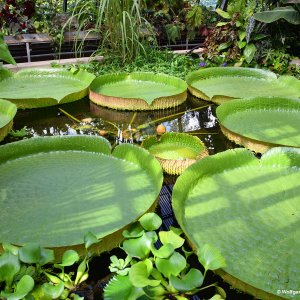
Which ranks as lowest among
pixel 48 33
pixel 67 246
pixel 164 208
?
pixel 164 208

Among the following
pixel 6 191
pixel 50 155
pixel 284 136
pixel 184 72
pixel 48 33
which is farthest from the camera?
pixel 48 33

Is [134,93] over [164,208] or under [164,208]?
over

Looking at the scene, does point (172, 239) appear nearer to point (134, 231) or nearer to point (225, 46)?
point (134, 231)

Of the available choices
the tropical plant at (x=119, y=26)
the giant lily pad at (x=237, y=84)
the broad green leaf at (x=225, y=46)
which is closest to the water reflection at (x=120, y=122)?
the giant lily pad at (x=237, y=84)

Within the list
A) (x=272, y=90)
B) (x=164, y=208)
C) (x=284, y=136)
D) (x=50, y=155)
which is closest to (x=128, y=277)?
(x=164, y=208)

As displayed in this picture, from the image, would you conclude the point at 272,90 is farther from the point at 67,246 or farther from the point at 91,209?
the point at 67,246

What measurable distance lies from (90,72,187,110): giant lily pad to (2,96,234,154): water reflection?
81 millimetres

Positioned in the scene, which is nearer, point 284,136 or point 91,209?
point 91,209

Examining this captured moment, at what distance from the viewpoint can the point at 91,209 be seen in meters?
1.89

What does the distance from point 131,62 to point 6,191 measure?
3073 millimetres

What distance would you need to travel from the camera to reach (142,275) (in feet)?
3.99

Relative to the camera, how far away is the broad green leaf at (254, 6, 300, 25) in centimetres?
458

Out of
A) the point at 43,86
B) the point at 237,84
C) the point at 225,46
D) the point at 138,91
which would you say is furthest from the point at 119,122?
the point at 225,46

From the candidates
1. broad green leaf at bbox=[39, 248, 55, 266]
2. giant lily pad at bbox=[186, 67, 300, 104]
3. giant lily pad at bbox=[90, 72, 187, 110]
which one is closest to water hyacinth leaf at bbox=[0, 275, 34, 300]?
broad green leaf at bbox=[39, 248, 55, 266]
